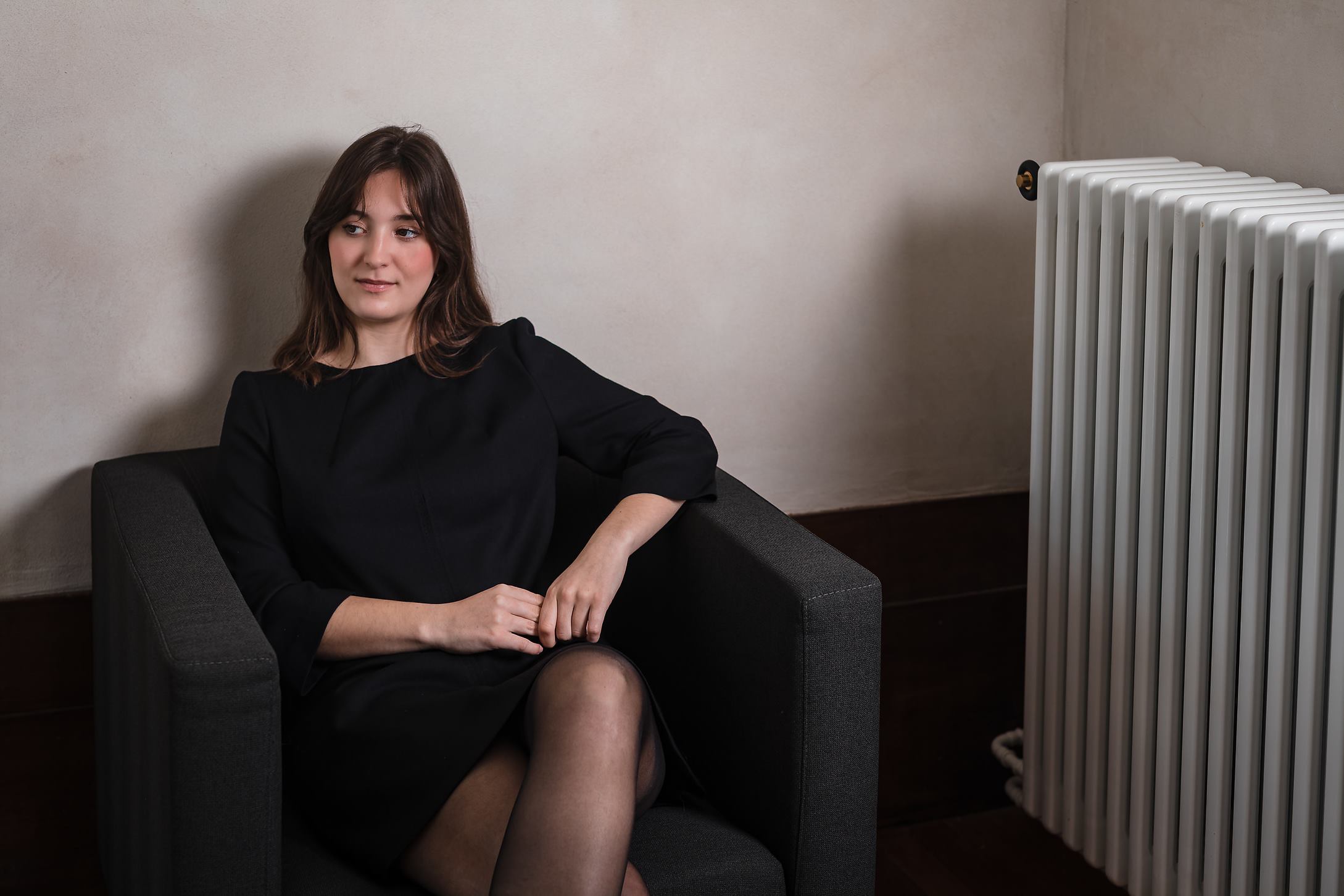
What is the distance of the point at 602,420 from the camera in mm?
1754

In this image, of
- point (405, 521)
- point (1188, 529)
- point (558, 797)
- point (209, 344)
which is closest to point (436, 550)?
point (405, 521)

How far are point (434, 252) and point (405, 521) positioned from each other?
14.8 inches

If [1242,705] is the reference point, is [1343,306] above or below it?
above

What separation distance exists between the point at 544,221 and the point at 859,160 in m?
0.56

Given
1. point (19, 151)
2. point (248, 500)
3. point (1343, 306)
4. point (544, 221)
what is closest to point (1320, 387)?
point (1343, 306)

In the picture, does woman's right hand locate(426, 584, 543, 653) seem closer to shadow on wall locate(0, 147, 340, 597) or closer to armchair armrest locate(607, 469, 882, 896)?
armchair armrest locate(607, 469, 882, 896)

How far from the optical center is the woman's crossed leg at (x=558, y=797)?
1283mm

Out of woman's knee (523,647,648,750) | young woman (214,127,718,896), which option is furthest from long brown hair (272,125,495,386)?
woman's knee (523,647,648,750)

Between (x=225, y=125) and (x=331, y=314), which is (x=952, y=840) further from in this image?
(x=225, y=125)

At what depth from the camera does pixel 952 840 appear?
92.0 inches

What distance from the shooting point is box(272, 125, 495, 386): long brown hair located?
167cm

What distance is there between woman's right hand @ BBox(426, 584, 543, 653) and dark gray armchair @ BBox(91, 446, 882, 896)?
0.24 m

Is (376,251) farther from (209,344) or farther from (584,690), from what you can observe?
(584,690)

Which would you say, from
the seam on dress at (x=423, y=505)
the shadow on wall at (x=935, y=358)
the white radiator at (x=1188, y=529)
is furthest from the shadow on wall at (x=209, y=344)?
the white radiator at (x=1188, y=529)
